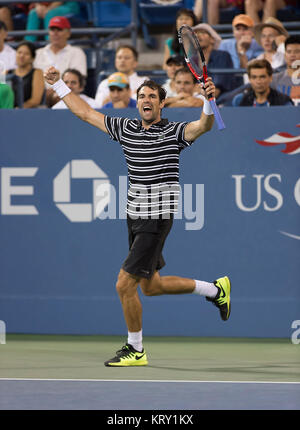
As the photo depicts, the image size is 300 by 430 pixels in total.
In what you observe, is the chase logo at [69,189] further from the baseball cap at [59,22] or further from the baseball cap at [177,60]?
the baseball cap at [59,22]

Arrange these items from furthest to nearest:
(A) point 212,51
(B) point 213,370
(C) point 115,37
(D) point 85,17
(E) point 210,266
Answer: (D) point 85,17, (C) point 115,37, (A) point 212,51, (E) point 210,266, (B) point 213,370

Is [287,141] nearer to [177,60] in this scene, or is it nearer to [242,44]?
[177,60]

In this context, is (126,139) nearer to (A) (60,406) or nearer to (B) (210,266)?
(B) (210,266)

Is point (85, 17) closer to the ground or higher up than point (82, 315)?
higher up

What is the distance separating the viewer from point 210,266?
914 centimetres

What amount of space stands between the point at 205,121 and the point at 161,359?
2032 millimetres

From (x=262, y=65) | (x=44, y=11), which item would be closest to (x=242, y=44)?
(x=262, y=65)

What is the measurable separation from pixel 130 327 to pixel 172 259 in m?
A: 1.75

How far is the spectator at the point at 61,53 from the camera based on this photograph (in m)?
11.9

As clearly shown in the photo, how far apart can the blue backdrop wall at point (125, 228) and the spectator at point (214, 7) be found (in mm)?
3679

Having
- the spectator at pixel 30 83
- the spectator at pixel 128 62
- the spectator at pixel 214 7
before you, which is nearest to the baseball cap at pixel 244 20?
the spectator at pixel 214 7

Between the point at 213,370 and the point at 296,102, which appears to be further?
the point at 296,102

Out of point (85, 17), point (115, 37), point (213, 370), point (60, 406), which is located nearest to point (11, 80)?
point (115, 37)

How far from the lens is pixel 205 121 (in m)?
7.16
